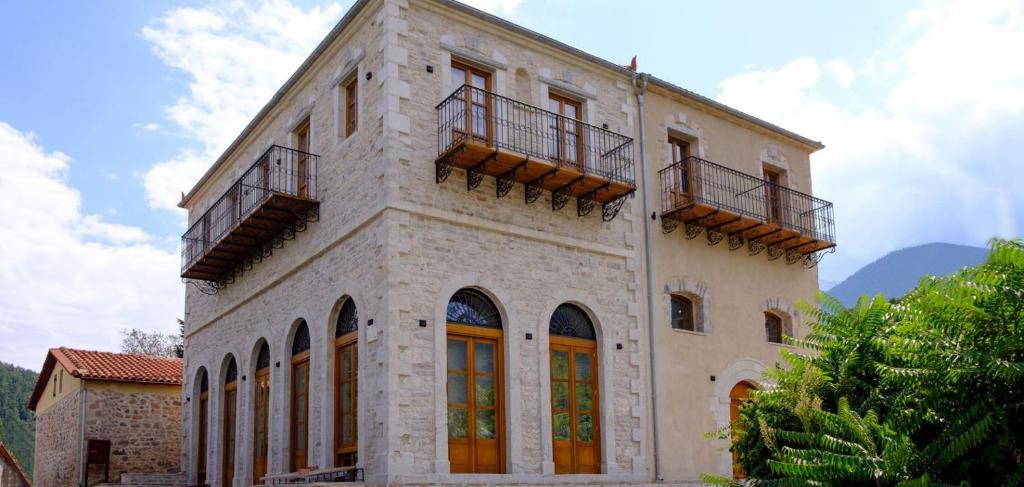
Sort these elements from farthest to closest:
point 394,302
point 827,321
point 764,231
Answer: point 764,231, point 394,302, point 827,321

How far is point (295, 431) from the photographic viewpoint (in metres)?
16.7

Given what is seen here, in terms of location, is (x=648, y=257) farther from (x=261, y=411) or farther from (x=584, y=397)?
(x=261, y=411)

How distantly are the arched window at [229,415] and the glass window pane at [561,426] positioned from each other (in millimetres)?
7373

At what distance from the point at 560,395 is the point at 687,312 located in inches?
146

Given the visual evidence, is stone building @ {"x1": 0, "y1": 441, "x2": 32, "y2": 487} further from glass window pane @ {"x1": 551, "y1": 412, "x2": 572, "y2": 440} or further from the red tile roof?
glass window pane @ {"x1": 551, "y1": 412, "x2": 572, "y2": 440}

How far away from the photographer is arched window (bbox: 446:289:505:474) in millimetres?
14195

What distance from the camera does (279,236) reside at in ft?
58.5

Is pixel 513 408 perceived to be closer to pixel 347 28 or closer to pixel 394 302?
pixel 394 302

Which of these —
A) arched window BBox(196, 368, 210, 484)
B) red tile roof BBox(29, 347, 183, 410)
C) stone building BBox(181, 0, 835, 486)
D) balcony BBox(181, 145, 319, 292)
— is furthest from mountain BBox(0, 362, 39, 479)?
stone building BBox(181, 0, 835, 486)

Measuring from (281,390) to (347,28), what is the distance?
6167mm

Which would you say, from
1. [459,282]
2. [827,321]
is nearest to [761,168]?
[459,282]

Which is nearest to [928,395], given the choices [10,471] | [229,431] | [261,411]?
[261,411]

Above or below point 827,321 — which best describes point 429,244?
above

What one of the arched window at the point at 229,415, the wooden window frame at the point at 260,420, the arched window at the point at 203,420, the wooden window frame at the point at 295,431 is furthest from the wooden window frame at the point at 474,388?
the arched window at the point at 203,420
